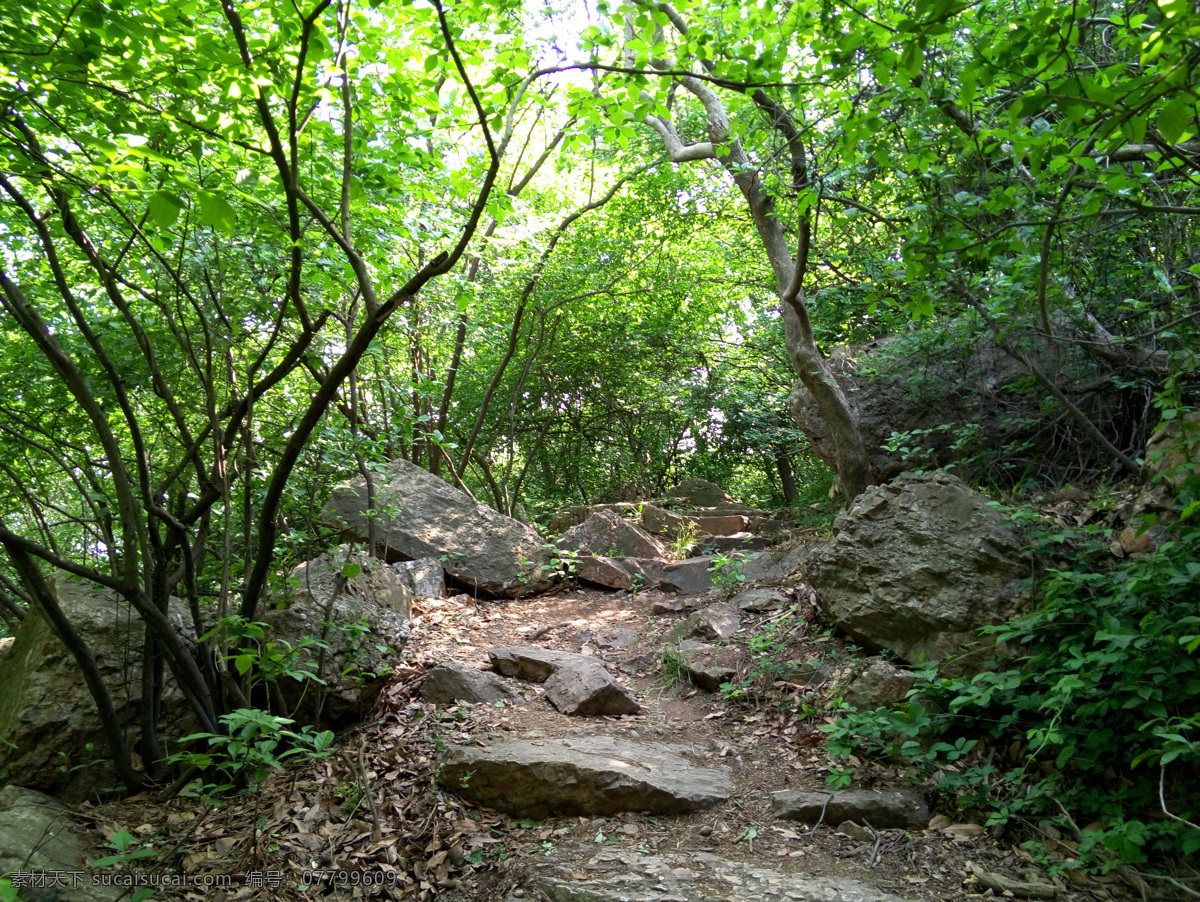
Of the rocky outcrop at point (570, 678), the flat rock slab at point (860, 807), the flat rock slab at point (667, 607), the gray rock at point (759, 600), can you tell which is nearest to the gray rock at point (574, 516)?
the flat rock slab at point (667, 607)

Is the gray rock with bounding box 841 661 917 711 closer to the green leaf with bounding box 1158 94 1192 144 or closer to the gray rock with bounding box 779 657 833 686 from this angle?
the gray rock with bounding box 779 657 833 686

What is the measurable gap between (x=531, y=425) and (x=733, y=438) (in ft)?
11.5

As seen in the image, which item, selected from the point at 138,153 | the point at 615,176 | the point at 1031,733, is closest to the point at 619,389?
the point at 615,176

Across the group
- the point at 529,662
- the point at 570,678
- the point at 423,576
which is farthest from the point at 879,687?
the point at 423,576

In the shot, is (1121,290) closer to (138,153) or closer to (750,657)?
(750,657)

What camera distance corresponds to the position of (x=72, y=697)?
3902 millimetres

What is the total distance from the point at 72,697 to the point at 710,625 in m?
3.98

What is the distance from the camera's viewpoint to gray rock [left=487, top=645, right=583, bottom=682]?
506 centimetres

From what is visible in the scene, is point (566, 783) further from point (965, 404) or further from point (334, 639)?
point (965, 404)

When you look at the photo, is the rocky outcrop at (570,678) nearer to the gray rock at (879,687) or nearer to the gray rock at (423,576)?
the gray rock at (879,687)

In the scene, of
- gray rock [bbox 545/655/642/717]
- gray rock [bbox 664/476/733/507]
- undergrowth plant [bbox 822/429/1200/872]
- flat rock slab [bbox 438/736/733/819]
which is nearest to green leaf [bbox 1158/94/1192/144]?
undergrowth plant [bbox 822/429/1200/872]

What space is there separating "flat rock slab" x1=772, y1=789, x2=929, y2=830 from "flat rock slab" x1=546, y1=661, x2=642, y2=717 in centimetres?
131

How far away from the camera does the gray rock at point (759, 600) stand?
5.84m

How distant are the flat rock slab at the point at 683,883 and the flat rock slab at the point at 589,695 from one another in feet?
4.71
